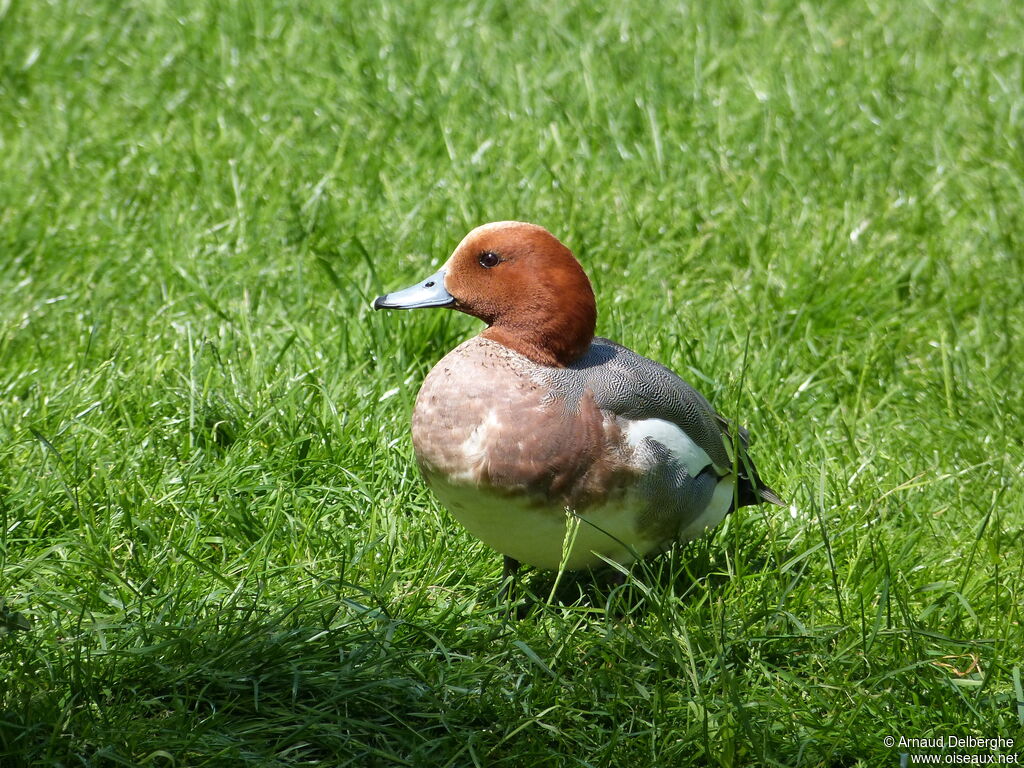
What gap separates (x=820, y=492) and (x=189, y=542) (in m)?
1.65

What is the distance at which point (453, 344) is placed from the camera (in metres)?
4.04

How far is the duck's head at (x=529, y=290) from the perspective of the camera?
303 centimetres

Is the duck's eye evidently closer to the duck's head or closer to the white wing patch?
the duck's head

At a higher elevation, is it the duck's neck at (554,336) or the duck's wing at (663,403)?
the duck's neck at (554,336)

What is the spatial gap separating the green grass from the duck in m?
0.17

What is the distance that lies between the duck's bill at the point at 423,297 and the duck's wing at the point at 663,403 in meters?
0.38

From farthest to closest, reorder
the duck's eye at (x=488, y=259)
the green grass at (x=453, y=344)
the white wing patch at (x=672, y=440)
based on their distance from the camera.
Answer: the duck's eye at (x=488, y=259) → the white wing patch at (x=672, y=440) → the green grass at (x=453, y=344)

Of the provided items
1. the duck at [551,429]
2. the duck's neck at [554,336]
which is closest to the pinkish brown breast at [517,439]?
the duck at [551,429]

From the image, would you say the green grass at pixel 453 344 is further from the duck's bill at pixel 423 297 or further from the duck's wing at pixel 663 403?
the duck's bill at pixel 423 297

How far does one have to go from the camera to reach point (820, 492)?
331cm

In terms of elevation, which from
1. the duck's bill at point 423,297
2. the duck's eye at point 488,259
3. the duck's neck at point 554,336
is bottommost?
the duck's neck at point 554,336

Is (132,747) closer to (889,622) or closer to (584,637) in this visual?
(584,637)

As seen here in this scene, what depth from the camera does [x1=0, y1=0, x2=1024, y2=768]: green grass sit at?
262 centimetres

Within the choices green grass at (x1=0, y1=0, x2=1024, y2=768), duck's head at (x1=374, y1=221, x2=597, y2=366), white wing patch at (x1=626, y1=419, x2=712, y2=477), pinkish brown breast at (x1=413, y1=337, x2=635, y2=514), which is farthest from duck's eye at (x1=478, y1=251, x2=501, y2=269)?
green grass at (x1=0, y1=0, x2=1024, y2=768)
